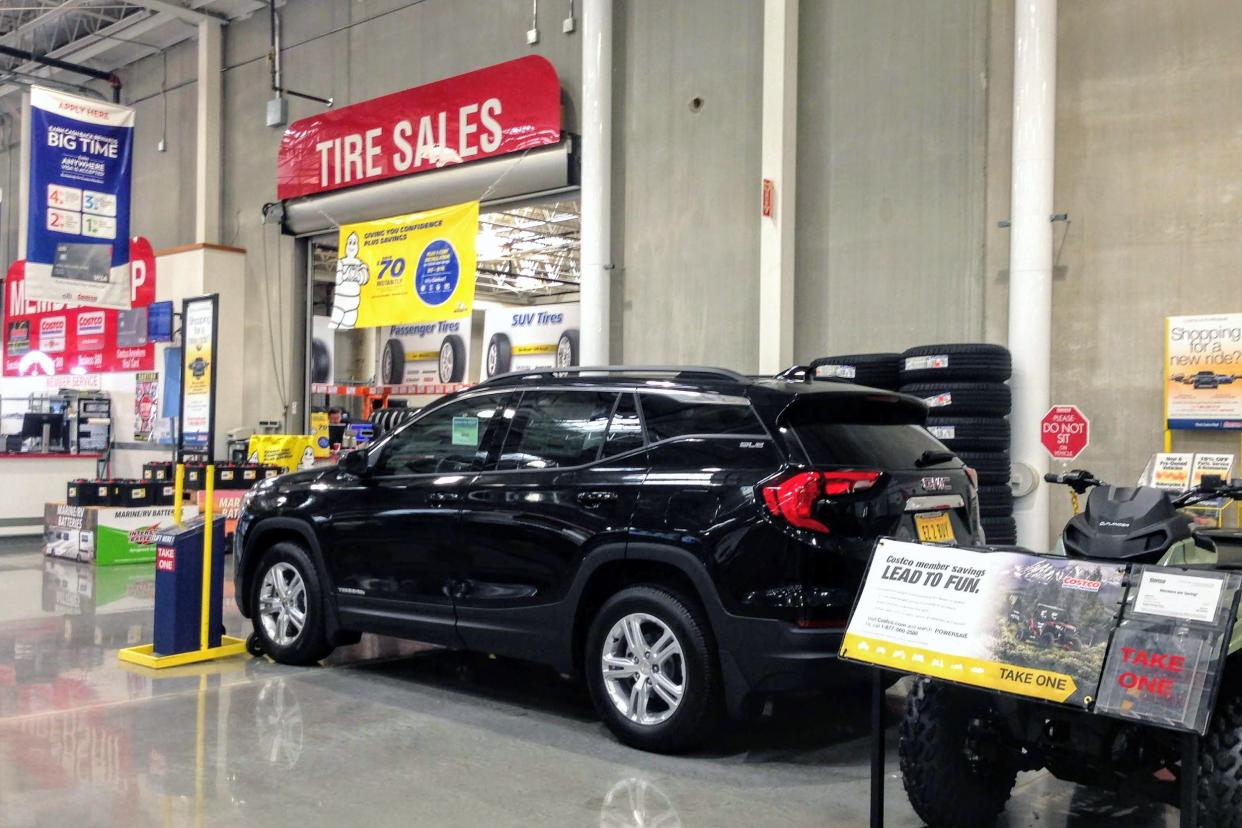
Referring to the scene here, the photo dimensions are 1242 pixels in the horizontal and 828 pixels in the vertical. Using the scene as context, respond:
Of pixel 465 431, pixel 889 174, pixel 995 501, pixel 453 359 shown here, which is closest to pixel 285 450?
pixel 453 359

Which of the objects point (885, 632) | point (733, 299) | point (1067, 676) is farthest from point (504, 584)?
point (733, 299)

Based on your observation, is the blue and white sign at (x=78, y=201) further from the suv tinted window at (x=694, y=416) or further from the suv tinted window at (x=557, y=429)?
the suv tinted window at (x=694, y=416)

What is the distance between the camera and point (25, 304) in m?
19.7

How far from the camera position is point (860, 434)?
4859mm

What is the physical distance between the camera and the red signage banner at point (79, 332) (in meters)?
16.9

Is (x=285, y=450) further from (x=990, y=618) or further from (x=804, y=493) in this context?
(x=990, y=618)

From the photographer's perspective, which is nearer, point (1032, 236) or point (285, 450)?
point (1032, 236)

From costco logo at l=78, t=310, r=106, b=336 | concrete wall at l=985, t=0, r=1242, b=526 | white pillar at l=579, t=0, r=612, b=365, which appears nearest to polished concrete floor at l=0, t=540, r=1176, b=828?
concrete wall at l=985, t=0, r=1242, b=526

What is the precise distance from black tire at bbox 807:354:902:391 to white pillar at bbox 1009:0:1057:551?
90 centimetres

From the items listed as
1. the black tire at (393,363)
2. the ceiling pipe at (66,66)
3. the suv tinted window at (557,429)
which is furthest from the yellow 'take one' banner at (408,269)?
the ceiling pipe at (66,66)

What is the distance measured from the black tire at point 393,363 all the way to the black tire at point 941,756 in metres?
11.9

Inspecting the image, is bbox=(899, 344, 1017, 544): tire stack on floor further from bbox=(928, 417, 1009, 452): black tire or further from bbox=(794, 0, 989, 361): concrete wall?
bbox=(794, 0, 989, 361): concrete wall

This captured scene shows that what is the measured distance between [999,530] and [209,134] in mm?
12705

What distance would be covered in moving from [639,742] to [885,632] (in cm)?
179
